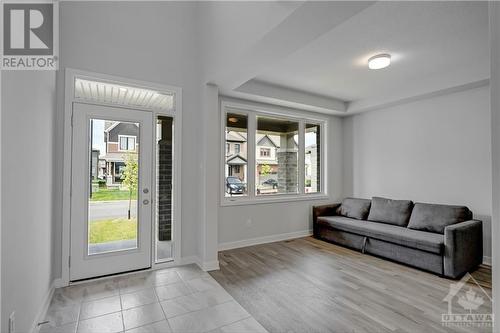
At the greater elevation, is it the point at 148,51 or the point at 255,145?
the point at 148,51

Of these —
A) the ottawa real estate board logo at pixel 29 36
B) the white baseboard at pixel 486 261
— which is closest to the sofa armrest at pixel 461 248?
the white baseboard at pixel 486 261

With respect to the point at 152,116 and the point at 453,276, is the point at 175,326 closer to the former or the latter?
the point at 152,116

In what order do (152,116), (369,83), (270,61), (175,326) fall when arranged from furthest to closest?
(369,83) < (152,116) < (270,61) < (175,326)

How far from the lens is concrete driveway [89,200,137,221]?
10.1 feet

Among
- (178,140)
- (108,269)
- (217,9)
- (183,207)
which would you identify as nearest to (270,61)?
(217,9)

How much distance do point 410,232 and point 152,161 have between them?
380 centimetres

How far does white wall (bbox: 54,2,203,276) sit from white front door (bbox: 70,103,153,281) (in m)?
0.20

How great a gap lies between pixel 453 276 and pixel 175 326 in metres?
3.25

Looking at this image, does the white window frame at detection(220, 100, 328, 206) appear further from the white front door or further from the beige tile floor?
the beige tile floor

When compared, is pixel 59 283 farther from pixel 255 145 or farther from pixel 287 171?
pixel 287 171

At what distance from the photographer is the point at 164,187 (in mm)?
3568

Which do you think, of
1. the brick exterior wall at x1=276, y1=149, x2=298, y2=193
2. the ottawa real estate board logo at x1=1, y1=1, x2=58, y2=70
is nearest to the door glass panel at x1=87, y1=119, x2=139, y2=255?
the ottawa real estate board logo at x1=1, y1=1, x2=58, y2=70

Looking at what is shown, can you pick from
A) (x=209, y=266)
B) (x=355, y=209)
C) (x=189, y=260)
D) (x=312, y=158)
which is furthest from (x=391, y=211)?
(x=189, y=260)

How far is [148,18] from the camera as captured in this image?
343cm
